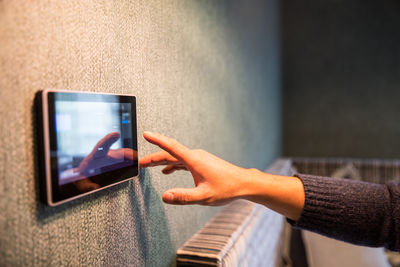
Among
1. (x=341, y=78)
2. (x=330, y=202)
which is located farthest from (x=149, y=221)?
(x=341, y=78)

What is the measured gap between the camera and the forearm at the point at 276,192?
2.01ft

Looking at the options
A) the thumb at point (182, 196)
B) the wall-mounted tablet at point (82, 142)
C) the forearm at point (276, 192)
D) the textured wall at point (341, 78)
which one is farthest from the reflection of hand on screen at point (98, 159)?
the textured wall at point (341, 78)

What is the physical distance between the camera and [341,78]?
2.93 meters

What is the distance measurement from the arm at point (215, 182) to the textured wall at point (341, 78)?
256 centimetres

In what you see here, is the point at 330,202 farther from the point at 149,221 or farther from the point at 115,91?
the point at 115,91

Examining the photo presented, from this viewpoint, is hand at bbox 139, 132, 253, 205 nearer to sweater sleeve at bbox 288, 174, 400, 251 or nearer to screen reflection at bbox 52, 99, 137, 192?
screen reflection at bbox 52, 99, 137, 192

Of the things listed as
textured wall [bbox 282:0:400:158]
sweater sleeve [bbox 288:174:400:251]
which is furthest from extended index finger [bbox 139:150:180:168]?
textured wall [bbox 282:0:400:158]

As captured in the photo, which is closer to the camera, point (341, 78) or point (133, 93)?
point (133, 93)

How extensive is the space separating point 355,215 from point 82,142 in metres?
0.61

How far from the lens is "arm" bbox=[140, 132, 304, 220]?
21.4 inches

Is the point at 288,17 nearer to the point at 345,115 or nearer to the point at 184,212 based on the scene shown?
the point at 345,115

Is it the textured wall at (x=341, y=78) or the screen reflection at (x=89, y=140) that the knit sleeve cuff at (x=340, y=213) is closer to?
the screen reflection at (x=89, y=140)

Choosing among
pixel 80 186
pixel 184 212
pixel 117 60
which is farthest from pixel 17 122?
pixel 184 212

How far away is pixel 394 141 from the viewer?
2826 millimetres
